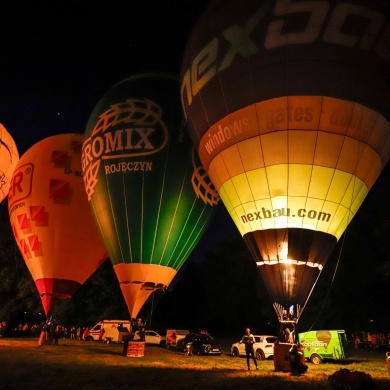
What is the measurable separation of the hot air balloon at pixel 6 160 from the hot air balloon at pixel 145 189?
6096 millimetres

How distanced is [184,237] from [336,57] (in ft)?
A: 27.1

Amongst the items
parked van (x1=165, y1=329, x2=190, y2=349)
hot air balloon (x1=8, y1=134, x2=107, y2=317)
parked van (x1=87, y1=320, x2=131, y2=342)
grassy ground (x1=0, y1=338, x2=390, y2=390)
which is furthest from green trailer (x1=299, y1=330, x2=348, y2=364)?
parked van (x1=87, y1=320, x2=131, y2=342)

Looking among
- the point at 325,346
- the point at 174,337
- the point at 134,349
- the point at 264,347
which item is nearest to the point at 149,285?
the point at 134,349

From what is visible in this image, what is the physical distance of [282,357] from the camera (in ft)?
34.3

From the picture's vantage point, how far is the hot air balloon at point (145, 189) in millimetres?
15672

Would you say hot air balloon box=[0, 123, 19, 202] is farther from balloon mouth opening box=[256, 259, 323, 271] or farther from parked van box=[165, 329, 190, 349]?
balloon mouth opening box=[256, 259, 323, 271]

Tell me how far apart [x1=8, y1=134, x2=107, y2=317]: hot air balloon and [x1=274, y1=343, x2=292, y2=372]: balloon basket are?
10.5m

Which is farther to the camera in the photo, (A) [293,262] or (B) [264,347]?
(B) [264,347]

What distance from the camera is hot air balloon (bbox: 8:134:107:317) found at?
727 inches

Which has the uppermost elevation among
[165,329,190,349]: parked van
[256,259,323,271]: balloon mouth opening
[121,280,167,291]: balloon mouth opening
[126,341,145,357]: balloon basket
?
[121,280,167,291]: balloon mouth opening

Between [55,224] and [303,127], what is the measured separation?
11.6 meters

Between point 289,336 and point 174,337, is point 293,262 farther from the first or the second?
point 174,337

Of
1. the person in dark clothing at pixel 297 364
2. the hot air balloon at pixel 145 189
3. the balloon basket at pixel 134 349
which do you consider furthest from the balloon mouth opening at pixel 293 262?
the hot air balloon at pixel 145 189

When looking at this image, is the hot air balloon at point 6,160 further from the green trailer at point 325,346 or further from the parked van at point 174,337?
the green trailer at point 325,346
